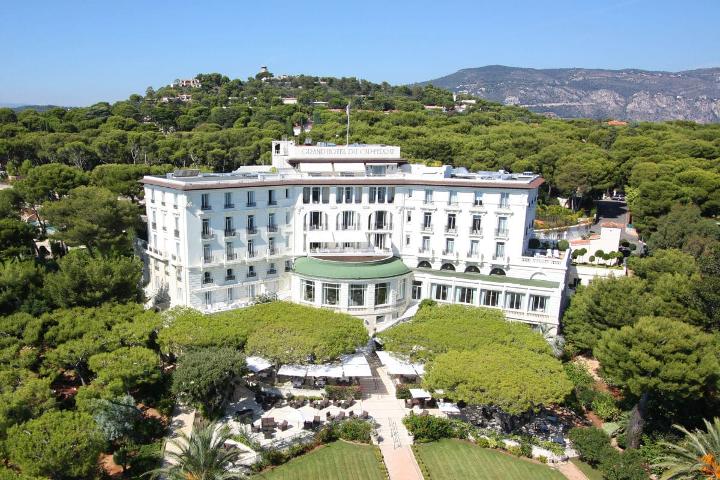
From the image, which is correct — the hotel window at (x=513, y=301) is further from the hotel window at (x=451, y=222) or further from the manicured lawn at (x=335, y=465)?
the manicured lawn at (x=335, y=465)

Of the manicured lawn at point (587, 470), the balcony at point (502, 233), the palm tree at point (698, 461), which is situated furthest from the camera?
the balcony at point (502, 233)

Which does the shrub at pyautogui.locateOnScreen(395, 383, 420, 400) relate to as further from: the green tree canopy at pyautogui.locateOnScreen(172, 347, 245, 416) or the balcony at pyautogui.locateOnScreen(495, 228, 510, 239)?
the balcony at pyautogui.locateOnScreen(495, 228, 510, 239)

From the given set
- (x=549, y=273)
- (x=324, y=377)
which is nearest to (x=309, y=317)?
(x=324, y=377)

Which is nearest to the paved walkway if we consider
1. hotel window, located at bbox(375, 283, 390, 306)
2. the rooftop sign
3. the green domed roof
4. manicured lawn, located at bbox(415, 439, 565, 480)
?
manicured lawn, located at bbox(415, 439, 565, 480)

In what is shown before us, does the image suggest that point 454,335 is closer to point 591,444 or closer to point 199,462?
point 591,444

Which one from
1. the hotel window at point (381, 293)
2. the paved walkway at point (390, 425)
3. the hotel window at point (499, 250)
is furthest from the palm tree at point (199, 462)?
the hotel window at point (499, 250)

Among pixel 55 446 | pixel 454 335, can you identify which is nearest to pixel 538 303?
pixel 454 335
